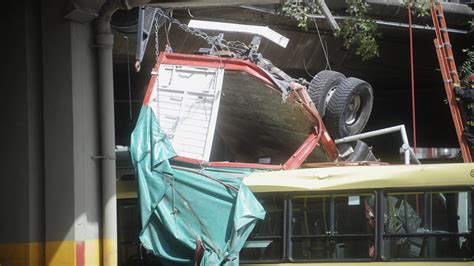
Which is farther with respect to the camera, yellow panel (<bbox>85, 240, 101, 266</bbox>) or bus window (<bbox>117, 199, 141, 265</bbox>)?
bus window (<bbox>117, 199, 141, 265</bbox>)

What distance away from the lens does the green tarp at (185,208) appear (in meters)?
8.52

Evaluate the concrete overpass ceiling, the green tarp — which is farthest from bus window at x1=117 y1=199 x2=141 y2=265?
the concrete overpass ceiling

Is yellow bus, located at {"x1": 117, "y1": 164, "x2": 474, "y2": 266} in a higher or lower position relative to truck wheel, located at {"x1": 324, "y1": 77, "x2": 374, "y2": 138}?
lower

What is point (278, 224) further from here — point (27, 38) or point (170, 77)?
point (27, 38)

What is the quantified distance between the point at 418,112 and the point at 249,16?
956 centimetres

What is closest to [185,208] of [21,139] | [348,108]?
[21,139]

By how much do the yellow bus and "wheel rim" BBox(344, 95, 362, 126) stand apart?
2.25 m

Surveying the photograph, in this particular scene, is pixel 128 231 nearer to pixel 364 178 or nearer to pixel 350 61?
pixel 364 178

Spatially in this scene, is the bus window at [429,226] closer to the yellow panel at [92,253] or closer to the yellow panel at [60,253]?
the yellow panel at [92,253]

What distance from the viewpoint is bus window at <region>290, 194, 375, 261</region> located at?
8.62 m

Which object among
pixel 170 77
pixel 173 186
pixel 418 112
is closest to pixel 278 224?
pixel 173 186

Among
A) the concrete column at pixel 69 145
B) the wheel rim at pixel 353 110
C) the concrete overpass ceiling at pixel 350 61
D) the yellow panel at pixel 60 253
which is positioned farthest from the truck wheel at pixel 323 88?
the yellow panel at pixel 60 253

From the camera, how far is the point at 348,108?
1098 cm

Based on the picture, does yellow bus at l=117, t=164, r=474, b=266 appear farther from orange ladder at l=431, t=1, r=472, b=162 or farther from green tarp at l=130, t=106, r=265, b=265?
orange ladder at l=431, t=1, r=472, b=162
